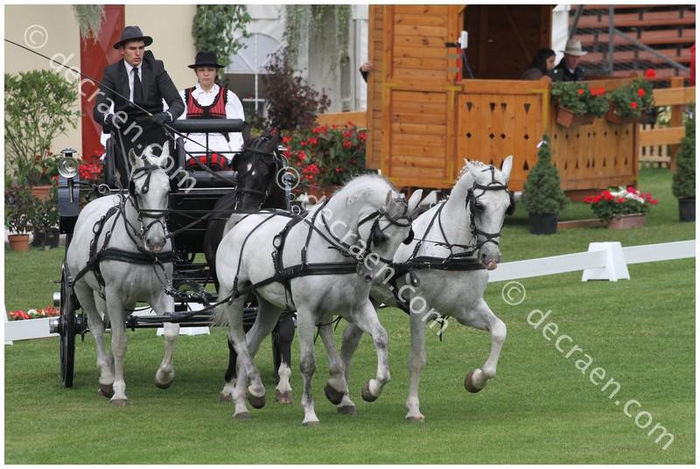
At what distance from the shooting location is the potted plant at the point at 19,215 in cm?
1853

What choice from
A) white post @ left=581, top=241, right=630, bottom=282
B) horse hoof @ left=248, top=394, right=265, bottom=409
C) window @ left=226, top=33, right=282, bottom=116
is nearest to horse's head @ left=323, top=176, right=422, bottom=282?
horse hoof @ left=248, top=394, right=265, bottom=409

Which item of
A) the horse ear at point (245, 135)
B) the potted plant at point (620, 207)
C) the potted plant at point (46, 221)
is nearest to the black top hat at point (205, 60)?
the horse ear at point (245, 135)

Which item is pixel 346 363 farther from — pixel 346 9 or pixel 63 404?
pixel 346 9

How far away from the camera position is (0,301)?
12016 mm

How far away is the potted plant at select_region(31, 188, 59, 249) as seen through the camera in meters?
18.6

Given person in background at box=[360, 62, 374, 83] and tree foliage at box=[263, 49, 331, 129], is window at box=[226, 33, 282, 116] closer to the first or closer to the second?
tree foliage at box=[263, 49, 331, 129]

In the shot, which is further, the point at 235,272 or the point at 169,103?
the point at 169,103

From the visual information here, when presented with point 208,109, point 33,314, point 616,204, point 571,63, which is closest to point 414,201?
point 208,109

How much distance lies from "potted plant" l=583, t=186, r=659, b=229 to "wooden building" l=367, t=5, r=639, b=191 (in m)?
0.44

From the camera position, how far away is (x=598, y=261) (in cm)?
1644

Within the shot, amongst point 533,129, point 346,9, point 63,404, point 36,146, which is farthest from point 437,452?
point 346,9

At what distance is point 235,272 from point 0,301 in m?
3.01

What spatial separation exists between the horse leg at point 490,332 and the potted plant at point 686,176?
12138 mm

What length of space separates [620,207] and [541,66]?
2.32 metres
